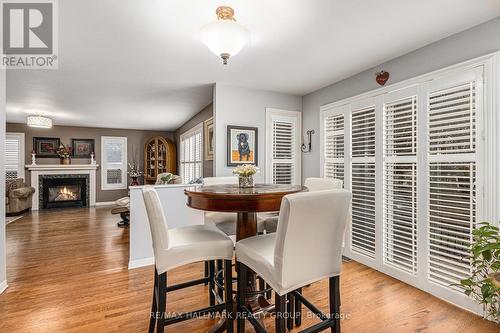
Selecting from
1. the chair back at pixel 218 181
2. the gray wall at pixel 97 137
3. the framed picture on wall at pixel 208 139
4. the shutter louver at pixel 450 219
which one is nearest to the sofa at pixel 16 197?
the gray wall at pixel 97 137

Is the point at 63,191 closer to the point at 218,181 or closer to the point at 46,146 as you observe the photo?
the point at 46,146

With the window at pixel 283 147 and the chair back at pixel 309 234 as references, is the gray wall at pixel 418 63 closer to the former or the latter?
the window at pixel 283 147

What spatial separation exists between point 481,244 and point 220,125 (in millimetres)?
2889

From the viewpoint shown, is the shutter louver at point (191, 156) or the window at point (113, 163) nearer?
the shutter louver at point (191, 156)

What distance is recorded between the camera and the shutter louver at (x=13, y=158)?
21.7 feet

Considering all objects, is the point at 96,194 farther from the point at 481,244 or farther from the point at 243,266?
the point at 481,244

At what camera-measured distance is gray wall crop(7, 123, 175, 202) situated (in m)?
6.87

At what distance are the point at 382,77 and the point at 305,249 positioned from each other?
7.51ft

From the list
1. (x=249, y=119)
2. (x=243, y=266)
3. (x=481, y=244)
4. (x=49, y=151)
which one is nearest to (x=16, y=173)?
(x=49, y=151)

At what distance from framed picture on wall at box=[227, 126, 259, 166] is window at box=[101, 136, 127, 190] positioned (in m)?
5.67

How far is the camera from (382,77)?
271cm

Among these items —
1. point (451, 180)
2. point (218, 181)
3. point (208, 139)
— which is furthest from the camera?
point (208, 139)

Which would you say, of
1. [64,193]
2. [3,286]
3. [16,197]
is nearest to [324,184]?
[3,286]

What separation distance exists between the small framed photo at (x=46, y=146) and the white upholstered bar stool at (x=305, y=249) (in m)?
7.95
